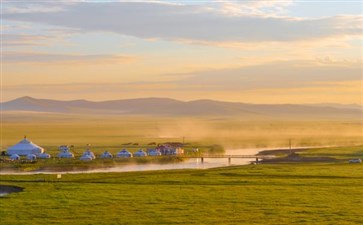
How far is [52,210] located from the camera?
3641 cm

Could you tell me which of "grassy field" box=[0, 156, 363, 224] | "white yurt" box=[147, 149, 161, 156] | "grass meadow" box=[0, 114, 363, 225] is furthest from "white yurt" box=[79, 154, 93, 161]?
"grassy field" box=[0, 156, 363, 224]

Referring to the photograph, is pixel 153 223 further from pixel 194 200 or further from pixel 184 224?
pixel 194 200

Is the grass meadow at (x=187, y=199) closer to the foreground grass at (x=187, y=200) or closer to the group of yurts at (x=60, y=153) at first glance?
the foreground grass at (x=187, y=200)

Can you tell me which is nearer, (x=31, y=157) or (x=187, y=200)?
(x=187, y=200)

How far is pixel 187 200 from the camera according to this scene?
3994 cm

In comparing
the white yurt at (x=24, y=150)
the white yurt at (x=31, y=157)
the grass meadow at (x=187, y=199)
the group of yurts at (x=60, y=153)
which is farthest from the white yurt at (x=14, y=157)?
the grass meadow at (x=187, y=199)

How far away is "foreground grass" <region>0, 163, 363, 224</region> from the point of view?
3388 centimetres

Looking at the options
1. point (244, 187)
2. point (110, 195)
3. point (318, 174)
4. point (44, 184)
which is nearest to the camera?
point (110, 195)

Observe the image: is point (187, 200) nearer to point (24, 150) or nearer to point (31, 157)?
point (31, 157)

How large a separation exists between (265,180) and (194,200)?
14.2 metres

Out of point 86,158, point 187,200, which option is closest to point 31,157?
point 86,158

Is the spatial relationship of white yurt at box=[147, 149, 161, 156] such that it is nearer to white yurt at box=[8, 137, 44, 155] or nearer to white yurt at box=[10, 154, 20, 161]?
white yurt at box=[8, 137, 44, 155]

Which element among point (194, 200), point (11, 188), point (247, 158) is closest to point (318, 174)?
point (194, 200)

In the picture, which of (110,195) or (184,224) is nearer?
(184,224)
